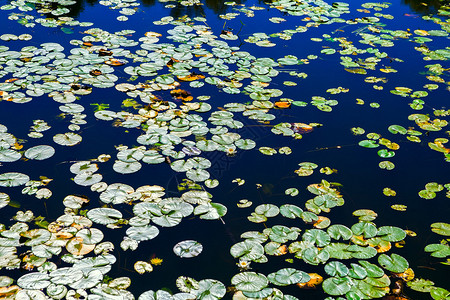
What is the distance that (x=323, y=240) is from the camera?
2.57 meters

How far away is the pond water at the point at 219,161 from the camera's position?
7.79 feet

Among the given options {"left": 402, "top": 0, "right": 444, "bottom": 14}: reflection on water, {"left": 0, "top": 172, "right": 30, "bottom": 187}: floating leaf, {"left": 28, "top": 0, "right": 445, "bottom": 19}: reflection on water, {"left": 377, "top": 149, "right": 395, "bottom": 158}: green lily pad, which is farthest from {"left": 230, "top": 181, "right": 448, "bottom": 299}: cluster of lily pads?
{"left": 402, "top": 0, "right": 444, "bottom": 14}: reflection on water

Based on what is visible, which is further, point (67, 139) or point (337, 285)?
point (67, 139)

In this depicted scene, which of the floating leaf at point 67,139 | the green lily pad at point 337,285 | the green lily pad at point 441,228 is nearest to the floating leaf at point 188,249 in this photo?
the green lily pad at point 337,285

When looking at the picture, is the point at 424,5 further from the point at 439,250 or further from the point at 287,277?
the point at 287,277

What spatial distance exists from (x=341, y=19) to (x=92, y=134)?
3921 millimetres

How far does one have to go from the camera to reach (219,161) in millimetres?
3197

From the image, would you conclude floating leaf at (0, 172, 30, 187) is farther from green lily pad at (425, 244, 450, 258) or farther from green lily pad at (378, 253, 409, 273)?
green lily pad at (425, 244, 450, 258)

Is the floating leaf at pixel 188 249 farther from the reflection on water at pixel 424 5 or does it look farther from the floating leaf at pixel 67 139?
the reflection on water at pixel 424 5

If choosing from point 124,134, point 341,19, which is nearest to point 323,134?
point 124,134

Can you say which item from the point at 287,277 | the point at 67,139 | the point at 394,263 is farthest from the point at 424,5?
the point at 287,277

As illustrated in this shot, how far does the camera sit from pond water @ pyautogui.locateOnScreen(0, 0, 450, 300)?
2.38 metres

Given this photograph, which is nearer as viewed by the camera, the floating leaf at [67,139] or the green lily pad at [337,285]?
the green lily pad at [337,285]

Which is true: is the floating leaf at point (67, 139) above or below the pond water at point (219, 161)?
below
